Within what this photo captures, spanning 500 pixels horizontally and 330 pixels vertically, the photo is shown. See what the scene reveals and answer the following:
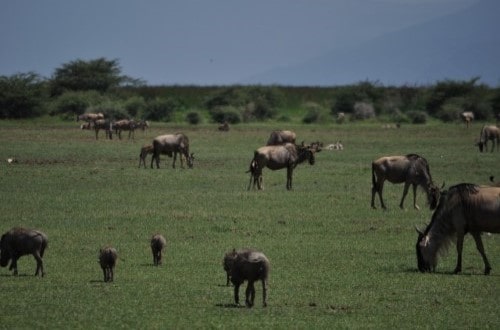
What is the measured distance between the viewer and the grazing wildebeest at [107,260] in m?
15.5

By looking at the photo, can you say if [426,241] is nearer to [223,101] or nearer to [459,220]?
[459,220]

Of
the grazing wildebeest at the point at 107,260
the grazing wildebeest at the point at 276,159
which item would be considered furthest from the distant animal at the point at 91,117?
the grazing wildebeest at the point at 107,260

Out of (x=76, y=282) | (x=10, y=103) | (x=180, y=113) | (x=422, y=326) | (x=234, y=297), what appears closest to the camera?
(x=422, y=326)

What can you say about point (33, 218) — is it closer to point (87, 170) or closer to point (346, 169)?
point (87, 170)

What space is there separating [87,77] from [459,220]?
69.8m

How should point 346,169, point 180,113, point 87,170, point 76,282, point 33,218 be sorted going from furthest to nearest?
1. point 180,113
2. point 346,169
3. point 87,170
4. point 33,218
5. point 76,282

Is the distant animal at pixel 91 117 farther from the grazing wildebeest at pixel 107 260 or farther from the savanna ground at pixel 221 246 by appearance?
the grazing wildebeest at pixel 107 260

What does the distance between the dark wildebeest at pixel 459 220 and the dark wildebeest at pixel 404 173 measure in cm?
867

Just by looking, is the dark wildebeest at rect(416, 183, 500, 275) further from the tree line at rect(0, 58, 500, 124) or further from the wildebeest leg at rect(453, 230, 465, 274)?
the tree line at rect(0, 58, 500, 124)

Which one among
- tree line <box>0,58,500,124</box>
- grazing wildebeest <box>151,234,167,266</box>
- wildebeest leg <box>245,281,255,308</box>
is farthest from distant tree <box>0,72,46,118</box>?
wildebeest leg <box>245,281,255,308</box>

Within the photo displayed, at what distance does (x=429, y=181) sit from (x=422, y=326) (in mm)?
14097

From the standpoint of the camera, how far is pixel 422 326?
1290cm

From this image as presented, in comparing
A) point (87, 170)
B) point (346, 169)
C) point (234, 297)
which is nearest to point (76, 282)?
point (234, 297)

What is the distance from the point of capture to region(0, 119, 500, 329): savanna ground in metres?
13.4
